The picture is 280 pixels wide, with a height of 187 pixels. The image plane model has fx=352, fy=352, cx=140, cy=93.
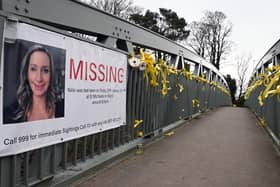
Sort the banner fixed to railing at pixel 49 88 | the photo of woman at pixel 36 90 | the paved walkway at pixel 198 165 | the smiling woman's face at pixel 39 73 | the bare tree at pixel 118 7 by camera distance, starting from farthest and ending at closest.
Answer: the bare tree at pixel 118 7 < the paved walkway at pixel 198 165 < the smiling woman's face at pixel 39 73 < the photo of woman at pixel 36 90 < the banner fixed to railing at pixel 49 88

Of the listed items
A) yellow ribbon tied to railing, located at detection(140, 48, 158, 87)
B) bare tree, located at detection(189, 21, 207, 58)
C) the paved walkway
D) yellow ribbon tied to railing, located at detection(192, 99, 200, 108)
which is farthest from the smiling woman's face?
bare tree, located at detection(189, 21, 207, 58)

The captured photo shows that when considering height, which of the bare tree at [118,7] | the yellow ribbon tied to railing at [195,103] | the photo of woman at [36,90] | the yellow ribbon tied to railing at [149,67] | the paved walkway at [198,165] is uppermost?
the bare tree at [118,7]

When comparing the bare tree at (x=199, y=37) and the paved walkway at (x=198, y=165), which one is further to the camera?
the bare tree at (x=199, y=37)

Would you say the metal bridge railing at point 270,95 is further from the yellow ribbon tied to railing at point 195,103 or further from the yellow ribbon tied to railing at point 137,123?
the yellow ribbon tied to railing at point 195,103

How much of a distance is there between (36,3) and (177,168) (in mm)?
3248

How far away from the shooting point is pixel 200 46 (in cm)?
5353

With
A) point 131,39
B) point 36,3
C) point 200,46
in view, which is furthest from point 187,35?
point 36,3

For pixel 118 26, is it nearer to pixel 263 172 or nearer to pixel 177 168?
pixel 177 168

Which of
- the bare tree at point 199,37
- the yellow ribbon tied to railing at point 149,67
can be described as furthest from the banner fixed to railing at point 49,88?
the bare tree at point 199,37

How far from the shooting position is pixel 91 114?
470 centimetres

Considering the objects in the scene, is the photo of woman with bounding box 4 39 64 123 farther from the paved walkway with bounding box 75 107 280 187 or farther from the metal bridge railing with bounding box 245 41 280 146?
the metal bridge railing with bounding box 245 41 280 146

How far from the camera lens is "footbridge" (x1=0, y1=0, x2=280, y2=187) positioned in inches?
127

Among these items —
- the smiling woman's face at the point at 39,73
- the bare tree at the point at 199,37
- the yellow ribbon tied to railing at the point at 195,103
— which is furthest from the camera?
the bare tree at the point at 199,37

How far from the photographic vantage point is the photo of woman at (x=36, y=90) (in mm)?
3205
